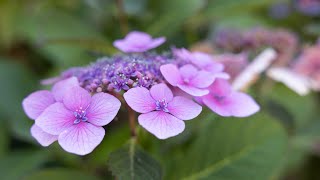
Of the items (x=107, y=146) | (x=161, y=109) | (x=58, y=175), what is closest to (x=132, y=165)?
(x=161, y=109)

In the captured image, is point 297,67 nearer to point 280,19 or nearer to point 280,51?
point 280,51

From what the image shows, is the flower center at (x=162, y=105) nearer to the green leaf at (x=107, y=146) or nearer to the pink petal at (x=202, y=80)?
the pink petal at (x=202, y=80)

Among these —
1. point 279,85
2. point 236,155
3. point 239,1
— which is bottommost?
point 279,85

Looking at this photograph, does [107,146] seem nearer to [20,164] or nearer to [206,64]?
[20,164]

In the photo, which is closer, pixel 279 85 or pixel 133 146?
pixel 133 146

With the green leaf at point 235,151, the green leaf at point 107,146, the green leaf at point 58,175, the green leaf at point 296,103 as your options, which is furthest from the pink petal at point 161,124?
the green leaf at point 296,103

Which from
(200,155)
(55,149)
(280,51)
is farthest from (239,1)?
(55,149)
